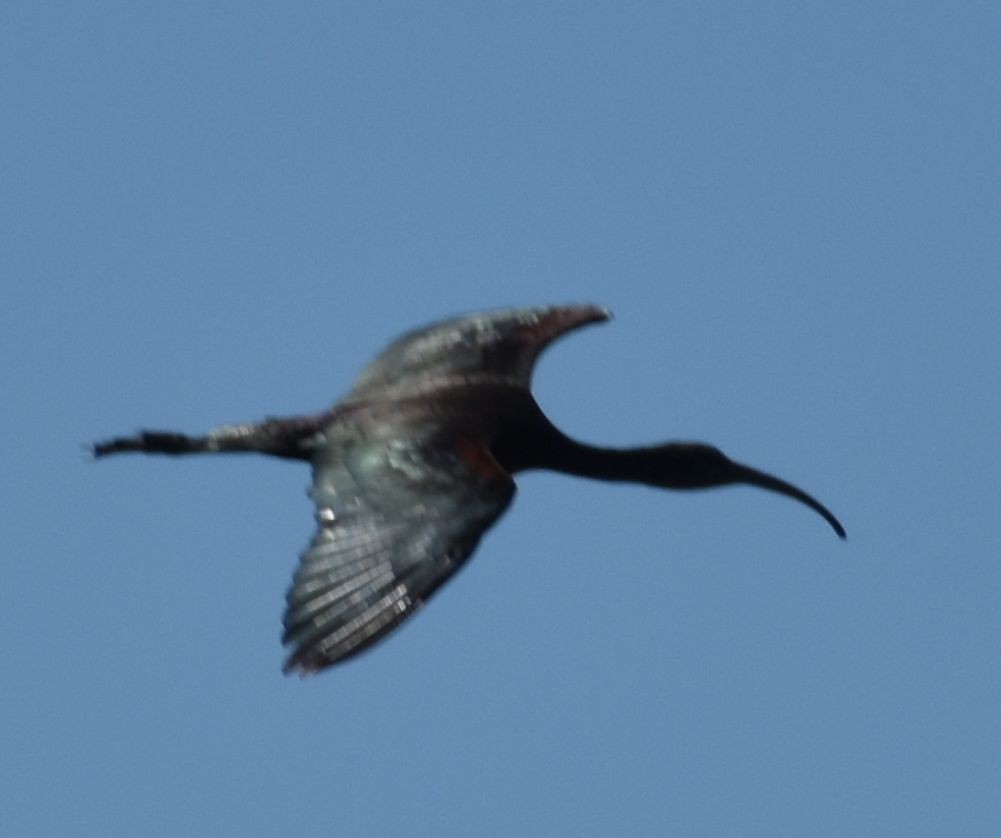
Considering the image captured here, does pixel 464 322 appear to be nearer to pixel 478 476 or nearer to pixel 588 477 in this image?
pixel 588 477

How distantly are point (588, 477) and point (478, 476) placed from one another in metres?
3.17

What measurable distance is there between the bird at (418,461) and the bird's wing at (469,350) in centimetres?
2

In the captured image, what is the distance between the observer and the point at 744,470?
30.6 m

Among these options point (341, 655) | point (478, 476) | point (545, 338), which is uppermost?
point (545, 338)

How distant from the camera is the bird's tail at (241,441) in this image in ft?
91.5

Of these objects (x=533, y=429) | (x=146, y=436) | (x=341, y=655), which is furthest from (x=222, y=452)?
(x=341, y=655)

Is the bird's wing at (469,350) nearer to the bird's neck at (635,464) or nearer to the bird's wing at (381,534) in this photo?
the bird's neck at (635,464)

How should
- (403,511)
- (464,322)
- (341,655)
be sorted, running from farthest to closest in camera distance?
(464,322)
(403,511)
(341,655)

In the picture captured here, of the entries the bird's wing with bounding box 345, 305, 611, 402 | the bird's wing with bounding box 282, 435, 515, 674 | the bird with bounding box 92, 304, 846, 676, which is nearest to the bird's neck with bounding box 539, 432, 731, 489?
the bird with bounding box 92, 304, 846, 676

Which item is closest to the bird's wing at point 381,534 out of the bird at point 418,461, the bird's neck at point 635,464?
the bird at point 418,461

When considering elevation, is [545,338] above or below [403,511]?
above

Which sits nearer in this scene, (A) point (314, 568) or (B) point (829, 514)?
(A) point (314, 568)

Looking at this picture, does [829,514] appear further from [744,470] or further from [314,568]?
[314,568]

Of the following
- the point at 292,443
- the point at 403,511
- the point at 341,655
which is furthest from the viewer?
the point at 292,443
